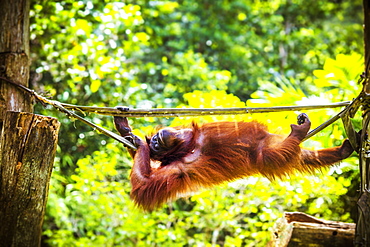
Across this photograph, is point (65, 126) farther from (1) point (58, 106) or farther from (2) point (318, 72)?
(2) point (318, 72)

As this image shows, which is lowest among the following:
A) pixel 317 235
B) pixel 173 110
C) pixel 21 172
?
pixel 317 235

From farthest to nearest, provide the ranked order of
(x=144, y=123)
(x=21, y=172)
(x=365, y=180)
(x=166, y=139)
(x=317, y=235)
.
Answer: (x=144, y=123) → (x=317, y=235) → (x=166, y=139) → (x=365, y=180) → (x=21, y=172)

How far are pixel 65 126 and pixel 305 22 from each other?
271 inches

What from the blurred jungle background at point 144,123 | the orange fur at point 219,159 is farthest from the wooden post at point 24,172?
the blurred jungle background at point 144,123

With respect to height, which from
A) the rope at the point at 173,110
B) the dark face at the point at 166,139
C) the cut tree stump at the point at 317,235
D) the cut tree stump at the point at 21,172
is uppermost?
the rope at the point at 173,110

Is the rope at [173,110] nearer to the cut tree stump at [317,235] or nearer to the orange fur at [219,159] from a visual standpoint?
the orange fur at [219,159]

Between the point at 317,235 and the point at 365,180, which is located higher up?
the point at 365,180

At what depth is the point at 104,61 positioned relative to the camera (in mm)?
5160

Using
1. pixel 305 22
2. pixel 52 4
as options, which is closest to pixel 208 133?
pixel 52 4

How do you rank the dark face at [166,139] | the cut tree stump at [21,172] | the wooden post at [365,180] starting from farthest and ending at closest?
the dark face at [166,139]
the wooden post at [365,180]
the cut tree stump at [21,172]

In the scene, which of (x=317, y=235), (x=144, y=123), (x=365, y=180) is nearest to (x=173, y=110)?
(x=365, y=180)

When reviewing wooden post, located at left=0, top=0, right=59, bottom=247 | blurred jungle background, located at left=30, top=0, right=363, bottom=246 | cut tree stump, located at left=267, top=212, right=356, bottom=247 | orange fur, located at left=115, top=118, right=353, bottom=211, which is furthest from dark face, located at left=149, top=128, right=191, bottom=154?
cut tree stump, located at left=267, top=212, right=356, bottom=247

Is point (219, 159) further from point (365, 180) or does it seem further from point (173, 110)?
point (365, 180)

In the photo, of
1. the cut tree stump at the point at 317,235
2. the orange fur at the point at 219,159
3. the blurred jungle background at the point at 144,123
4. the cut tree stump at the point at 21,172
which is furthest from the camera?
the blurred jungle background at the point at 144,123
